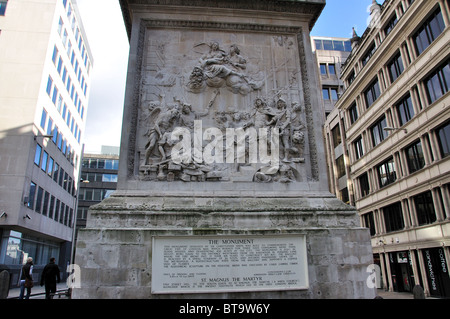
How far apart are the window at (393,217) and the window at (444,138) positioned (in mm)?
8234

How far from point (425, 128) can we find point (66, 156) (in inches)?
1766

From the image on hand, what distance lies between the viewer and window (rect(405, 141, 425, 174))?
29.2m

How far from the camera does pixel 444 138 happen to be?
26.1m

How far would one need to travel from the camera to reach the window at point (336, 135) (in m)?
47.1

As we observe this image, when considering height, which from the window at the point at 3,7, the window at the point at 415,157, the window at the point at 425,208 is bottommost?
the window at the point at 425,208

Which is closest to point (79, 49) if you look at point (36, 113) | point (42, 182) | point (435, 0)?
point (36, 113)

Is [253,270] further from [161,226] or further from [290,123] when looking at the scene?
[290,123]

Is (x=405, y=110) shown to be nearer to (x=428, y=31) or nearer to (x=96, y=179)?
(x=428, y=31)

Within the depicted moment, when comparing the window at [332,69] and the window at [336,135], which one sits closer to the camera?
the window at [336,135]

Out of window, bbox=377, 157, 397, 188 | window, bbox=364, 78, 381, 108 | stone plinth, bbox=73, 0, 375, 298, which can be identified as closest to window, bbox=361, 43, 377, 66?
window, bbox=364, 78, 381, 108

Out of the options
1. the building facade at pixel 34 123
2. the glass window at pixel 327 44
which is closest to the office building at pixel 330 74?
the glass window at pixel 327 44

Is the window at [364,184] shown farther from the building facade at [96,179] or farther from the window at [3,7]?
the building facade at [96,179]

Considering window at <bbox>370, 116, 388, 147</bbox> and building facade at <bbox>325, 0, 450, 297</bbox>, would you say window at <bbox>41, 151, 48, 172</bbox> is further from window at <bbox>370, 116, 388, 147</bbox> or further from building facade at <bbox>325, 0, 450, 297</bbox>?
window at <bbox>370, 116, 388, 147</bbox>

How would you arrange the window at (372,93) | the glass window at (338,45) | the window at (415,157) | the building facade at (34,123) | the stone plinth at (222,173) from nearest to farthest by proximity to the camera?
the stone plinth at (222,173) < the window at (415,157) < the building facade at (34,123) < the window at (372,93) < the glass window at (338,45)
